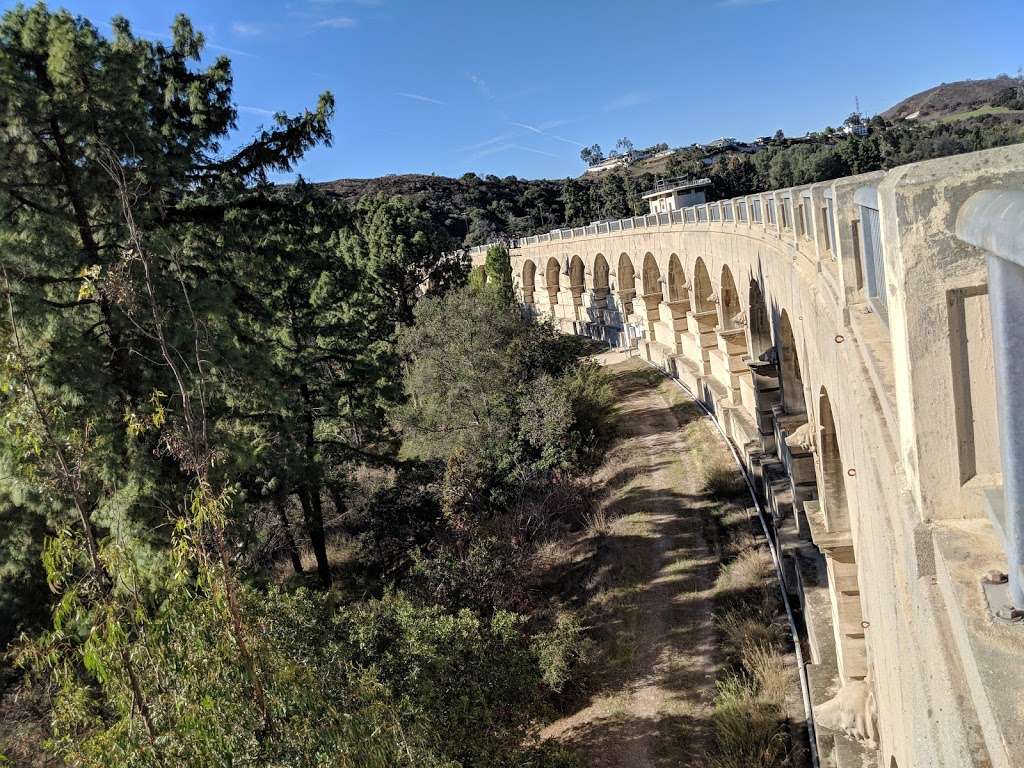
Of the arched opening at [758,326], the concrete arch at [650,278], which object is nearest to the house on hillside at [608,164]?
the concrete arch at [650,278]

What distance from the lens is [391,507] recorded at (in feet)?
52.9

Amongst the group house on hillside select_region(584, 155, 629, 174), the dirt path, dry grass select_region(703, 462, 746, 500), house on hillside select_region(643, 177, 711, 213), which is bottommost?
the dirt path

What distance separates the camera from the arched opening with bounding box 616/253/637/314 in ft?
98.1

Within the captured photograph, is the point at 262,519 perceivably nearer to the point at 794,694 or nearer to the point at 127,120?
the point at 127,120

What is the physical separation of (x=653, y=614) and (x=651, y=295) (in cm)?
1718

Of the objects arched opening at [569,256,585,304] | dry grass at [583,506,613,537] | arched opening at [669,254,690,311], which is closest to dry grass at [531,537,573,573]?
dry grass at [583,506,613,537]

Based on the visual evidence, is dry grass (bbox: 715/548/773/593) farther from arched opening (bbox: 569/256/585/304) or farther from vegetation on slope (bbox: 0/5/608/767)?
arched opening (bbox: 569/256/585/304)

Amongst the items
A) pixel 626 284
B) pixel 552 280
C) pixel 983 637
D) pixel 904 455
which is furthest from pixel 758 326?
pixel 552 280

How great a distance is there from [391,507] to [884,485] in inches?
548

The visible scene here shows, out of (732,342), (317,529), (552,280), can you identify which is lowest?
(317,529)

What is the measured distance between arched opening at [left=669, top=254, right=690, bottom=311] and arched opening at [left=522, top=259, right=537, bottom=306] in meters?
20.1

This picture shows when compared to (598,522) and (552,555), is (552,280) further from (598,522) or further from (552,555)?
(552,555)

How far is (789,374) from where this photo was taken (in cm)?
1201

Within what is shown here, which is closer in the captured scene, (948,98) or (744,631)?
(744,631)
